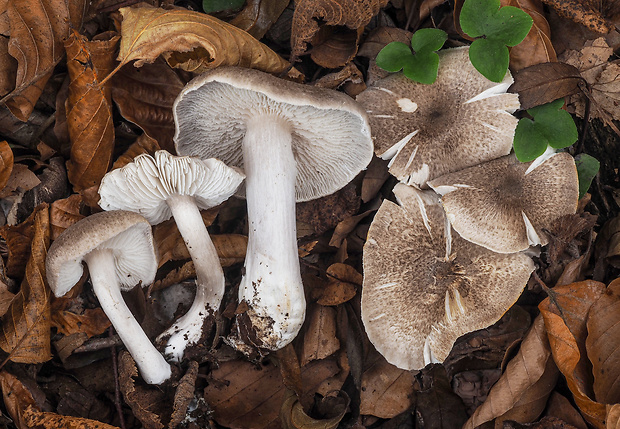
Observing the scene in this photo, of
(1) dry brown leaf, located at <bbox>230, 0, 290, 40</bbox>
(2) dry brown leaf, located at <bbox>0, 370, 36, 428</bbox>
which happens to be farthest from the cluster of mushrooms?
(1) dry brown leaf, located at <bbox>230, 0, 290, 40</bbox>

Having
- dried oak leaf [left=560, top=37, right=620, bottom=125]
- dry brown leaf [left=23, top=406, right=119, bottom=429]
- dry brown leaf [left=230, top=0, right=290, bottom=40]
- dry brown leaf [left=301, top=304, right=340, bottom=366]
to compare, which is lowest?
dry brown leaf [left=301, top=304, right=340, bottom=366]

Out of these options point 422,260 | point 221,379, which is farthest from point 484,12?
point 221,379

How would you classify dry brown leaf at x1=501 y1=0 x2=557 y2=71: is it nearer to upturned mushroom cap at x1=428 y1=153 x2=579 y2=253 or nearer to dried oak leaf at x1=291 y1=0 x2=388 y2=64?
upturned mushroom cap at x1=428 y1=153 x2=579 y2=253

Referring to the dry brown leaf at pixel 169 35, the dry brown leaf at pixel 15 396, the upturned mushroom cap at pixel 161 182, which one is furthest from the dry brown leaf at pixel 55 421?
the dry brown leaf at pixel 169 35

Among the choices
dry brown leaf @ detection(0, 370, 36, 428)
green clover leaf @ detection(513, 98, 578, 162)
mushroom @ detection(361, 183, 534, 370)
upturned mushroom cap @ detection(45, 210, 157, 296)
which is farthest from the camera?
mushroom @ detection(361, 183, 534, 370)

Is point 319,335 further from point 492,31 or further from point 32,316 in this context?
point 492,31

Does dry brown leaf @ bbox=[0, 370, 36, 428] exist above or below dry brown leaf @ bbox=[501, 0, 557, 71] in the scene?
below

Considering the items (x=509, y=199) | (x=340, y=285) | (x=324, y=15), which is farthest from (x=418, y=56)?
(x=340, y=285)
